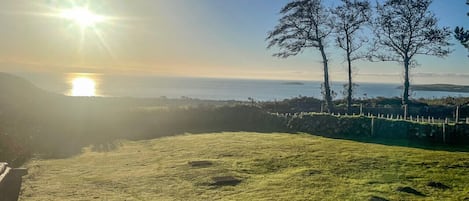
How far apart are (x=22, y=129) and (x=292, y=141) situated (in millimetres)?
13498

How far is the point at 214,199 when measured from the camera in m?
9.87

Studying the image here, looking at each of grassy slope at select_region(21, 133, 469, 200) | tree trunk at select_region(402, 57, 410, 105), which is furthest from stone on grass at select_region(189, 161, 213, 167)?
tree trunk at select_region(402, 57, 410, 105)

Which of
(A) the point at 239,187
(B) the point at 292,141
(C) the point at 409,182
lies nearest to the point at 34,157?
(A) the point at 239,187

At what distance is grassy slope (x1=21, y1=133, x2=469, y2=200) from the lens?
33.7 feet

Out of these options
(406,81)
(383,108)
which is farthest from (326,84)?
(406,81)

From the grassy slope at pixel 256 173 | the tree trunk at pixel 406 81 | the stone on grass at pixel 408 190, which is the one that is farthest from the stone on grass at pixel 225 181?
the tree trunk at pixel 406 81

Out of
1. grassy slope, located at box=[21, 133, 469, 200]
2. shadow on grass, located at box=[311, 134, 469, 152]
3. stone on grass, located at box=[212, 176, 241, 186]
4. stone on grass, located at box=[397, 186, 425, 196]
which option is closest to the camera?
stone on grass, located at box=[397, 186, 425, 196]

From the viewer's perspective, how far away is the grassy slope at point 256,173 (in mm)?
10281

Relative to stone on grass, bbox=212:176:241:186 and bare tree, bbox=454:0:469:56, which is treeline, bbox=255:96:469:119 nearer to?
bare tree, bbox=454:0:469:56

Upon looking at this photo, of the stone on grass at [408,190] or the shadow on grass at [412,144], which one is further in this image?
the shadow on grass at [412,144]

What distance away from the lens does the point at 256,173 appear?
1245 centimetres

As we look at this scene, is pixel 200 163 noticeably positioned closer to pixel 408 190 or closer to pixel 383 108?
pixel 408 190

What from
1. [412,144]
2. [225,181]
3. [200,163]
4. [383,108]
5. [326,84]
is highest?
[326,84]

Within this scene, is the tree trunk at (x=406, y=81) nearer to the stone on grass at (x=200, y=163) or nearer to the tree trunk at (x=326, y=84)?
the tree trunk at (x=326, y=84)
